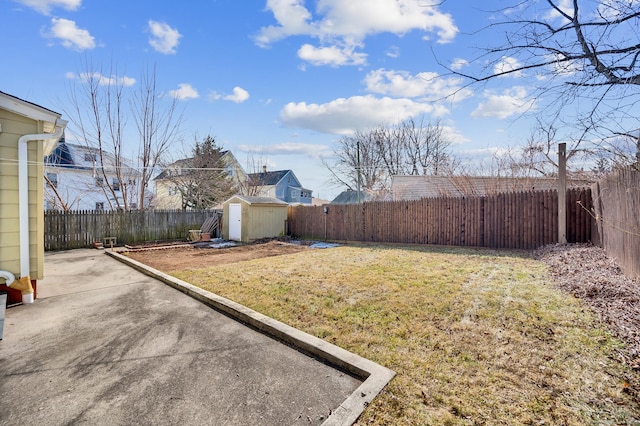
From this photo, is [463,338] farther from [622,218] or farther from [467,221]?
[467,221]

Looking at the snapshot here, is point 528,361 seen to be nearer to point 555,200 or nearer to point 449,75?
point 449,75

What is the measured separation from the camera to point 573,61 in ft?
9.88

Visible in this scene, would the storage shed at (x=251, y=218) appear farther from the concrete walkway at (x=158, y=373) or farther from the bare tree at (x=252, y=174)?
the bare tree at (x=252, y=174)

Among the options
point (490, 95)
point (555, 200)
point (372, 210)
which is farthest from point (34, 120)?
point (555, 200)

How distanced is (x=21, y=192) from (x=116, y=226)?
8.43 metres

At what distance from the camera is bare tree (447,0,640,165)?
9.05ft

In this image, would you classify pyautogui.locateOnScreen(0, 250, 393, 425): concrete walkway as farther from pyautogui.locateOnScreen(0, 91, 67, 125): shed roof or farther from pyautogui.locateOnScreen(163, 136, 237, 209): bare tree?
pyautogui.locateOnScreen(163, 136, 237, 209): bare tree

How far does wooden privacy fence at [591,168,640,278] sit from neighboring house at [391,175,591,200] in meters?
4.98

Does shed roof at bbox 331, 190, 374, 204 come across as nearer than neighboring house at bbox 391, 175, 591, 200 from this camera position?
No

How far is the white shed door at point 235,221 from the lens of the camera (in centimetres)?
1313

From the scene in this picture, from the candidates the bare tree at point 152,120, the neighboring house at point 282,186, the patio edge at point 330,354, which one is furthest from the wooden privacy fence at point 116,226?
the neighboring house at point 282,186

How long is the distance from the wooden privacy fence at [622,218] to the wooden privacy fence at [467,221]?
1746 mm

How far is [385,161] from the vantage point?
28.2m

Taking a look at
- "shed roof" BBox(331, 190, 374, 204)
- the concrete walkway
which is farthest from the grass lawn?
"shed roof" BBox(331, 190, 374, 204)
